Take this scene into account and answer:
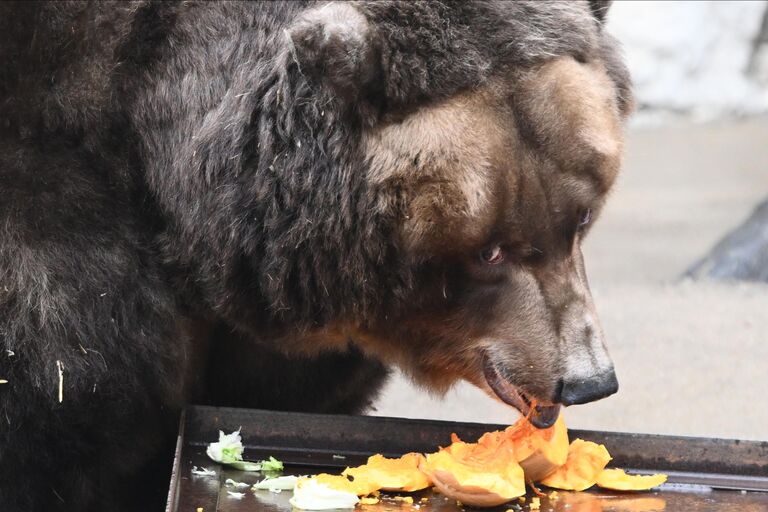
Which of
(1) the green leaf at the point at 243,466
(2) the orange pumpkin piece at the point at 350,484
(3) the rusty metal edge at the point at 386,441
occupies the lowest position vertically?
(3) the rusty metal edge at the point at 386,441

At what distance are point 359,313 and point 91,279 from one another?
77 cm

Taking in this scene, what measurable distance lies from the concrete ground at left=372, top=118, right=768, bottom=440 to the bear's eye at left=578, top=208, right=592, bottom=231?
35cm

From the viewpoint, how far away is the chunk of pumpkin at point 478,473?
128 inches

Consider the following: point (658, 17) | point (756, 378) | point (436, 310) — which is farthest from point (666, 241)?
point (436, 310)

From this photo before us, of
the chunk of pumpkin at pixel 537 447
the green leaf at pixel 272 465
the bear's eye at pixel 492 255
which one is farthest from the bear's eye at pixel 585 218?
the green leaf at pixel 272 465

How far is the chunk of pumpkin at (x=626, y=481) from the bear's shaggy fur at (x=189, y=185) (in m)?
0.69

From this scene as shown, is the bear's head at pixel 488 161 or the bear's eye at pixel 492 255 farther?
the bear's eye at pixel 492 255

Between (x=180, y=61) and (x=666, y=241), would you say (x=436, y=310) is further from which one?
(x=666, y=241)

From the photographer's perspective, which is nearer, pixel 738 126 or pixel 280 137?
pixel 280 137

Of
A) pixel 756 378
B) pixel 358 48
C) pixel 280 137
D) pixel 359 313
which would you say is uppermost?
pixel 358 48

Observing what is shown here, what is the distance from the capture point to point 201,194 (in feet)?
11.3

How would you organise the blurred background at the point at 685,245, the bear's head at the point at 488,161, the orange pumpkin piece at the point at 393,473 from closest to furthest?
the bear's head at the point at 488,161
the orange pumpkin piece at the point at 393,473
the blurred background at the point at 685,245

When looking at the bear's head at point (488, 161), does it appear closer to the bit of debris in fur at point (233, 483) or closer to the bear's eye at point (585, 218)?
the bear's eye at point (585, 218)

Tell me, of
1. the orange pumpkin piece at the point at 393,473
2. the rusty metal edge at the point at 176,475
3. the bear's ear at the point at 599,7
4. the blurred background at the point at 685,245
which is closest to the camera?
the rusty metal edge at the point at 176,475
